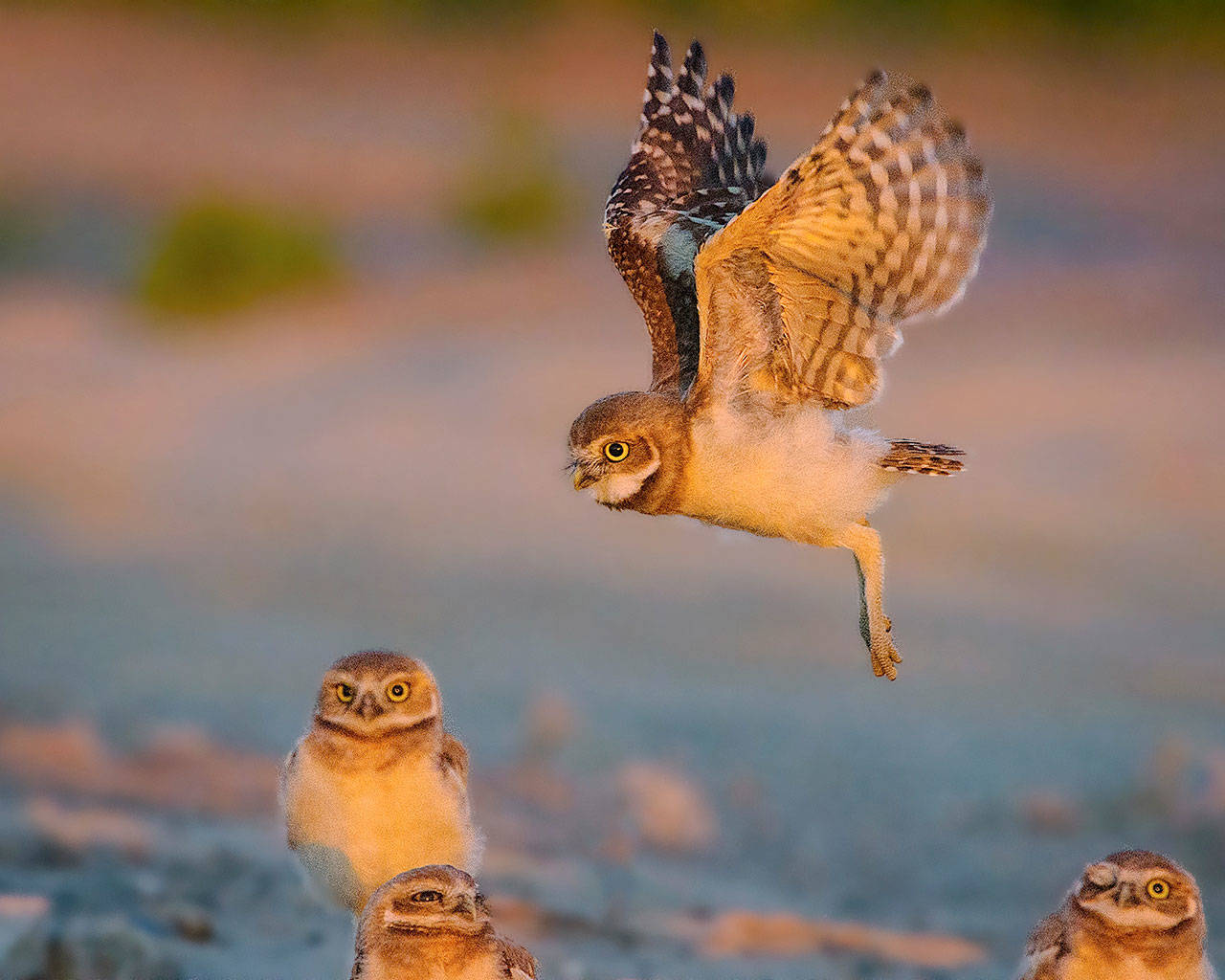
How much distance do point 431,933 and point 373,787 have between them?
824 millimetres

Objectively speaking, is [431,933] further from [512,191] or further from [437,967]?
[512,191]

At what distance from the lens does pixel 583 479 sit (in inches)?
200

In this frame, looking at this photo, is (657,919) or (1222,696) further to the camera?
(1222,696)

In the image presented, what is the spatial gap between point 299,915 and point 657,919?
1.86 metres

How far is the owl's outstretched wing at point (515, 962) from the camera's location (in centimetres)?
520

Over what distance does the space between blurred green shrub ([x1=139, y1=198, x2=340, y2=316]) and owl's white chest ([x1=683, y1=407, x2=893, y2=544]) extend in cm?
1043

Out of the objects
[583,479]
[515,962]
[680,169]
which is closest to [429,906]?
[515,962]

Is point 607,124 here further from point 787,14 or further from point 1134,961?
point 1134,961

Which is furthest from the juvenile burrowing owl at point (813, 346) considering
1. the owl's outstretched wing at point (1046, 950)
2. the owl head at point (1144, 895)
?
the owl's outstretched wing at point (1046, 950)

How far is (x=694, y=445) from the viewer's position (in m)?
5.24

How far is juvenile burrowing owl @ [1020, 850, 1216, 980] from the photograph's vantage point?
18.1ft

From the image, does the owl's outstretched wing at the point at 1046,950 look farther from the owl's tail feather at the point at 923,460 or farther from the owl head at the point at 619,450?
the owl head at the point at 619,450

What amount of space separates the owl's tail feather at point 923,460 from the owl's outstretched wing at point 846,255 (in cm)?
20

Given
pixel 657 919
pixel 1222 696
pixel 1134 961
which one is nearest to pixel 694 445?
pixel 1134 961
